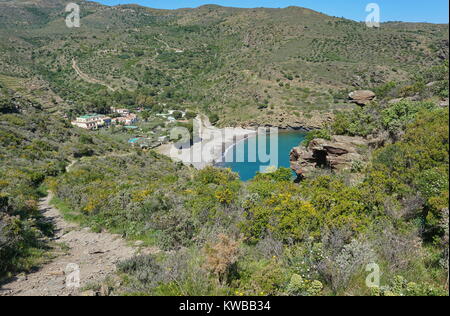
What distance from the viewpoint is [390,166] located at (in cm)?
868

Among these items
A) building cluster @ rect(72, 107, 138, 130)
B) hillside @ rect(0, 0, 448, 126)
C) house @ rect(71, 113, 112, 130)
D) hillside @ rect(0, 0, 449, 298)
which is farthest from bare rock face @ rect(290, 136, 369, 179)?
house @ rect(71, 113, 112, 130)

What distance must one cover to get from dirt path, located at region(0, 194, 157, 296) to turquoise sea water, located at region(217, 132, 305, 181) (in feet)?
86.5

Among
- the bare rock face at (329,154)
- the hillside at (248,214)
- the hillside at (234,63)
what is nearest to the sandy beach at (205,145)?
the hillside at (234,63)

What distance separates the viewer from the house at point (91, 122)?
171 ft

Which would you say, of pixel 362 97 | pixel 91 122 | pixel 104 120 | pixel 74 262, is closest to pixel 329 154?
pixel 362 97

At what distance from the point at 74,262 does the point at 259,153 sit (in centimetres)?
4081

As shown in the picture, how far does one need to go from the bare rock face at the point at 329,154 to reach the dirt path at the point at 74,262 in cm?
1138

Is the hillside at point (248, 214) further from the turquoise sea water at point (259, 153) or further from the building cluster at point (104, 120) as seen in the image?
the building cluster at point (104, 120)

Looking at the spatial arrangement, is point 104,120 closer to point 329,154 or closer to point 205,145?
point 205,145

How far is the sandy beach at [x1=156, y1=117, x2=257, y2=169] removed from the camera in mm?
42688

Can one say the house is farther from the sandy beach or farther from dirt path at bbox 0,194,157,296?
dirt path at bbox 0,194,157,296

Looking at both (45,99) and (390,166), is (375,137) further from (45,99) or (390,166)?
(45,99)

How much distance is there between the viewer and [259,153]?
46.2 metres
